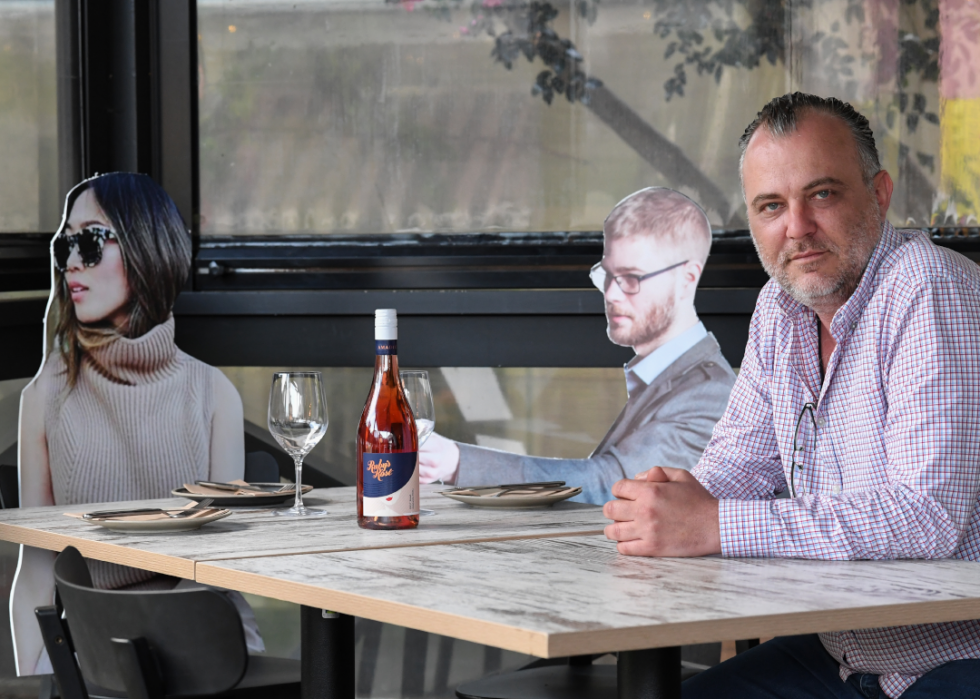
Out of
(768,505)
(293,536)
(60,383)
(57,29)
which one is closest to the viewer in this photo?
(768,505)

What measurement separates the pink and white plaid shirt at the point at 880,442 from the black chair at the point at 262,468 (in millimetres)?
→ 1352

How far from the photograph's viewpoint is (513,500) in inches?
80.7

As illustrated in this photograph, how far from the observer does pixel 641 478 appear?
1594mm

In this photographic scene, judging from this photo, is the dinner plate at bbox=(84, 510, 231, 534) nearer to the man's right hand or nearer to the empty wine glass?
the empty wine glass

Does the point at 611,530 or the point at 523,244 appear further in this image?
the point at 523,244

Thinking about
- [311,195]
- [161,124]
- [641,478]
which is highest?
[161,124]

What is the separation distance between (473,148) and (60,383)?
138cm

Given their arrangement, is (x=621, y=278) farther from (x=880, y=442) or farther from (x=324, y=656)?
(x=324, y=656)

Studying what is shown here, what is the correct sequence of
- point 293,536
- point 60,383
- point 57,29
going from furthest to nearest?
point 57,29 < point 60,383 < point 293,536

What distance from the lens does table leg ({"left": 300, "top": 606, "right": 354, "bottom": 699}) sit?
5.59ft

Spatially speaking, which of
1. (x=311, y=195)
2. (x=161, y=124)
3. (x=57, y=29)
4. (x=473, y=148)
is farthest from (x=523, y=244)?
(x=57, y=29)

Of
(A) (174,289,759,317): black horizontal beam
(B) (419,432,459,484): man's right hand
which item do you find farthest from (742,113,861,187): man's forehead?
(B) (419,432,459,484): man's right hand

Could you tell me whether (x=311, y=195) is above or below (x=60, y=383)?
above

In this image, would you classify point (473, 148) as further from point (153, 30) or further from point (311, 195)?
point (153, 30)
